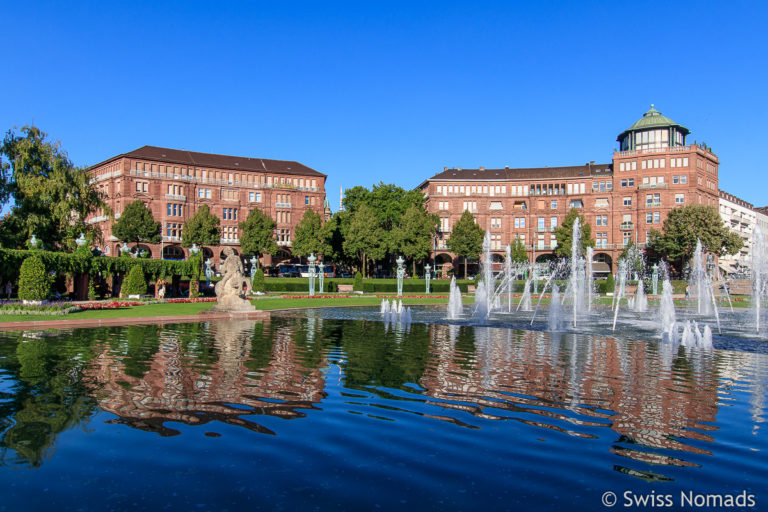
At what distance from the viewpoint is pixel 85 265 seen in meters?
33.4

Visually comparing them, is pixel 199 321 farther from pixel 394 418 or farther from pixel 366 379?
pixel 394 418

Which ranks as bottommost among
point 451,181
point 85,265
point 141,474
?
point 141,474

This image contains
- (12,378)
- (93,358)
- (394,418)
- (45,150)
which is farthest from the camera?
(45,150)

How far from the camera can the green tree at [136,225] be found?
70875mm

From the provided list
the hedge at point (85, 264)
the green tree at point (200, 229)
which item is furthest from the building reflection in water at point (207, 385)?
the green tree at point (200, 229)

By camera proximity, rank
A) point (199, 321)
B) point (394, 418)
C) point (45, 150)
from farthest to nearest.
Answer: point (45, 150), point (199, 321), point (394, 418)

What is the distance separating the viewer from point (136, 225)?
71125 mm

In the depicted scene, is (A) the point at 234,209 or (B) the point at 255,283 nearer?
(B) the point at 255,283

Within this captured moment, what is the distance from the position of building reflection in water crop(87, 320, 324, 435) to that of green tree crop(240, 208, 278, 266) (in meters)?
59.7

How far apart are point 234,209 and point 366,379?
7798cm

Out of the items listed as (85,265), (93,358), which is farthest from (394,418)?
(85,265)

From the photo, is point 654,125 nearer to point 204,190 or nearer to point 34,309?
point 204,190

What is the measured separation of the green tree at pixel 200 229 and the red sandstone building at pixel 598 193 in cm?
3235

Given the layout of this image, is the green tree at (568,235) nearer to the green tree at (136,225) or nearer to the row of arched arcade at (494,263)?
the row of arched arcade at (494,263)
